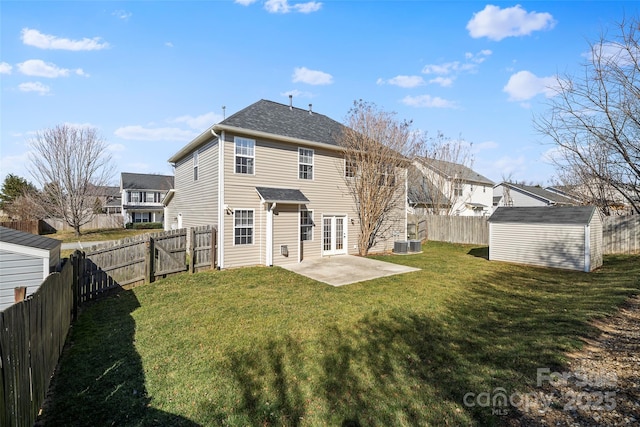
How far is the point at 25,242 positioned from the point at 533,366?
9.56 metres

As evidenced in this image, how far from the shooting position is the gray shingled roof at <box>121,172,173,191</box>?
1681 inches

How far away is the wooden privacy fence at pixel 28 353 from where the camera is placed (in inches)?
98.3

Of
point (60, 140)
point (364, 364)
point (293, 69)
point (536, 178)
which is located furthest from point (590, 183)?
point (60, 140)

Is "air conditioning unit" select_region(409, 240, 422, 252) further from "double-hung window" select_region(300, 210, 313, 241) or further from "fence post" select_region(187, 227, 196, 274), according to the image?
"fence post" select_region(187, 227, 196, 274)

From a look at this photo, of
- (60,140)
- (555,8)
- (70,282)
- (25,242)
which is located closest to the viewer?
(25,242)

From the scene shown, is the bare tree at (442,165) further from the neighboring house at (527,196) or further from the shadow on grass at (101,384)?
the shadow on grass at (101,384)

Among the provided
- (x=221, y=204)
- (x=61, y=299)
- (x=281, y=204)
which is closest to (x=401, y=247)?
(x=281, y=204)

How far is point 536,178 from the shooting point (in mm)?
47094

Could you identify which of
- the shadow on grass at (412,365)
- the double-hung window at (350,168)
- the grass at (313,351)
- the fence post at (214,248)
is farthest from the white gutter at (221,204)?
the shadow on grass at (412,365)

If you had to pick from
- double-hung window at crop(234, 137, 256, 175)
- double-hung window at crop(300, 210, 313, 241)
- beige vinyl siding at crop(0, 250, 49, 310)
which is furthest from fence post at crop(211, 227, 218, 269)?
beige vinyl siding at crop(0, 250, 49, 310)

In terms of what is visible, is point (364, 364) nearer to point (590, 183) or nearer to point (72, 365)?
point (72, 365)

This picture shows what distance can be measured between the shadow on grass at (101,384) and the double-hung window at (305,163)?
364 inches

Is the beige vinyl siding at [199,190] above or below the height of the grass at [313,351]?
above

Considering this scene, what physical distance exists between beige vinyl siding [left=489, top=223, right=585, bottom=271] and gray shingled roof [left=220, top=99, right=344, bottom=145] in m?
9.25
